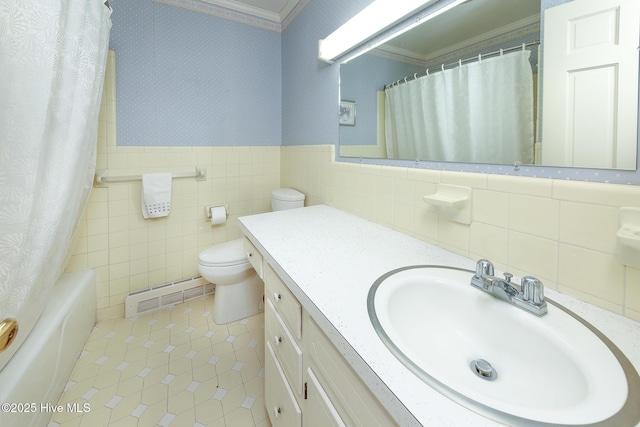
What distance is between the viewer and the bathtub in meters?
0.92

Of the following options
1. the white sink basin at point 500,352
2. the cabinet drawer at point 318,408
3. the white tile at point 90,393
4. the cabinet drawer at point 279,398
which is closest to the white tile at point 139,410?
the white tile at point 90,393

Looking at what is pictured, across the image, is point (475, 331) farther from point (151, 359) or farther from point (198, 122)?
point (198, 122)

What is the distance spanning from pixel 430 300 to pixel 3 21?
4.51 feet

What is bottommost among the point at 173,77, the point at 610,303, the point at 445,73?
the point at 610,303

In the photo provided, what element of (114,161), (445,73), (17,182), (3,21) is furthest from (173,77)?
(445,73)

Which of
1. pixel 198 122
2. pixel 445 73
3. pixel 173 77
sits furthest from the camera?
pixel 198 122

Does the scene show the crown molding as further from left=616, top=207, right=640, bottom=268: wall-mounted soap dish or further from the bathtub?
left=616, top=207, right=640, bottom=268: wall-mounted soap dish

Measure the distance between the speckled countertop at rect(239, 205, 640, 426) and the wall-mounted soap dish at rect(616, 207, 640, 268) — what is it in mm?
130

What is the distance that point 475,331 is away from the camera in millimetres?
690

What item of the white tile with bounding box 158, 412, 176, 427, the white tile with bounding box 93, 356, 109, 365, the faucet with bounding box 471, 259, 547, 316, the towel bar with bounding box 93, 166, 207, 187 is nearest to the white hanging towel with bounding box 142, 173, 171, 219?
the towel bar with bounding box 93, 166, 207, 187

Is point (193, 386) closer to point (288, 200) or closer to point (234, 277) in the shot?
point (234, 277)

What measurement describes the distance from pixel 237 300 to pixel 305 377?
127cm

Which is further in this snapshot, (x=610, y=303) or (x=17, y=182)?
(x=17, y=182)

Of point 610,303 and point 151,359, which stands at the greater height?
point 610,303
